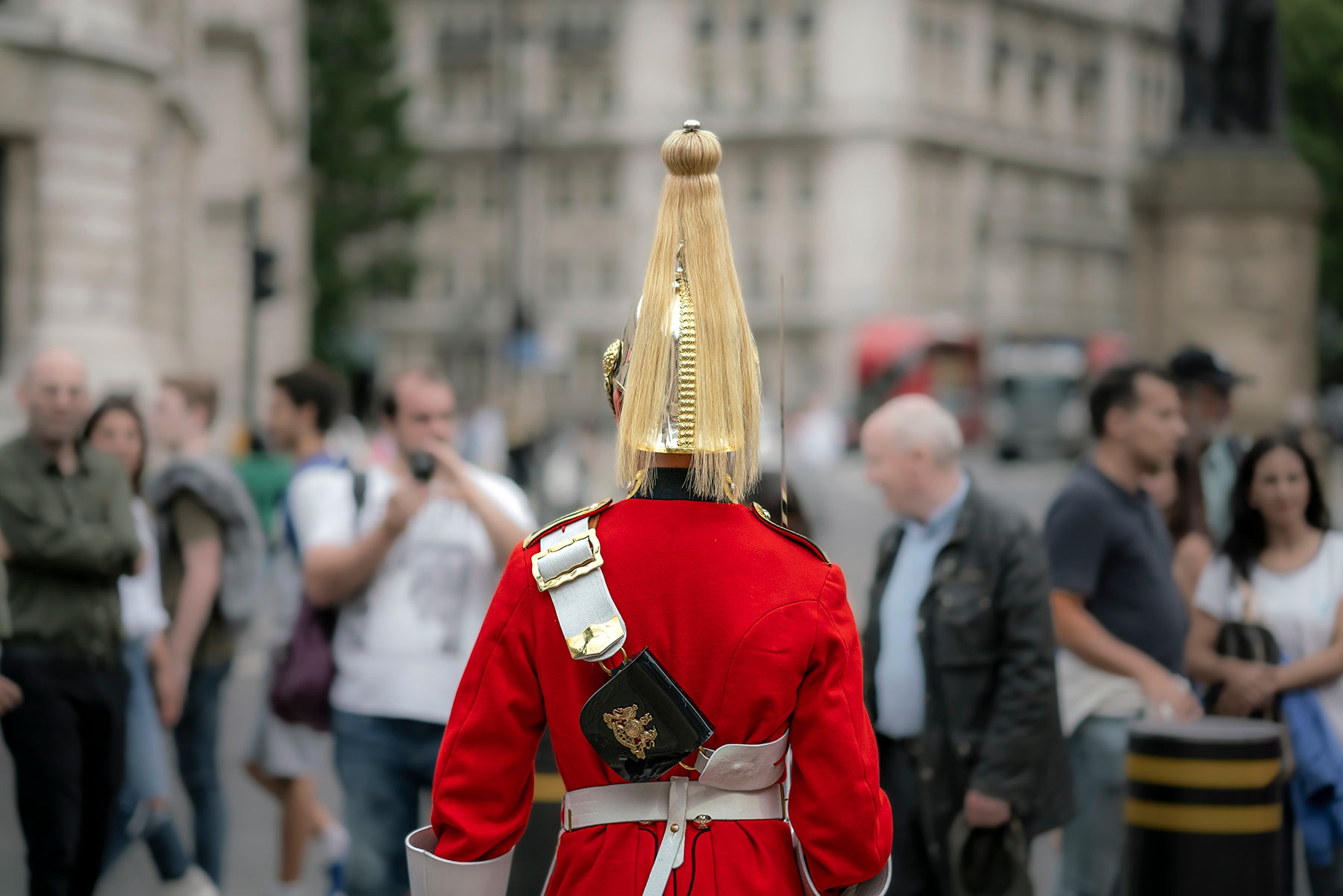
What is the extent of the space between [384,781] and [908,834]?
160 centimetres

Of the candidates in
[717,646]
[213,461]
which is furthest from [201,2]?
[717,646]

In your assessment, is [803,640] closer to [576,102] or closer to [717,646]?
[717,646]

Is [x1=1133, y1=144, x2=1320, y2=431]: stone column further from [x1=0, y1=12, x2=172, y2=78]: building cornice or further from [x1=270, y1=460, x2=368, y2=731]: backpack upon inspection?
[x1=270, y1=460, x2=368, y2=731]: backpack

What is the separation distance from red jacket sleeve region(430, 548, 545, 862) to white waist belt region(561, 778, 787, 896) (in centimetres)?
11

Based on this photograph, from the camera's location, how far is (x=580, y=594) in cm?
269

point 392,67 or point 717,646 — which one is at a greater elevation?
point 392,67

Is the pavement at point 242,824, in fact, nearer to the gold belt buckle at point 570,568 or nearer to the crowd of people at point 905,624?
the crowd of people at point 905,624

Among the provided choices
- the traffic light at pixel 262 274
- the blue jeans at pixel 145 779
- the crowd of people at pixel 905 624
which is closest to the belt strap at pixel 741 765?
the crowd of people at pixel 905 624

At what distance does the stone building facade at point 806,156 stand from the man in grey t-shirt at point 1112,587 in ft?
213

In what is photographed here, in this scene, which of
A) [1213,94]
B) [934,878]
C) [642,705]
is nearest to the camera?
[642,705]

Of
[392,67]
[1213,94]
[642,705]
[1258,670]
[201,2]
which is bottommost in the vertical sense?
[1258,670]

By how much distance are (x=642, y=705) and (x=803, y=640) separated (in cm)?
28

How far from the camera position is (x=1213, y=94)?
623 inches

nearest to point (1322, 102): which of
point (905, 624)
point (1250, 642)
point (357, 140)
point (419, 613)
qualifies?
point (357, 140)
